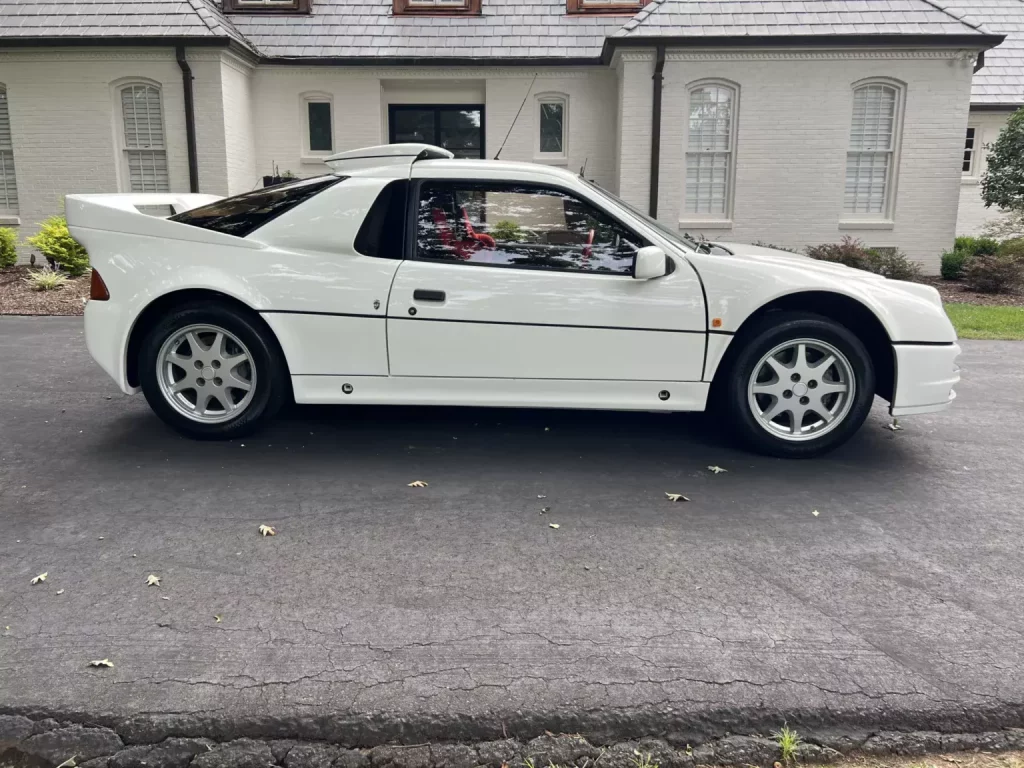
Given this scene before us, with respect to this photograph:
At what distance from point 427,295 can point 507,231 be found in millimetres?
626

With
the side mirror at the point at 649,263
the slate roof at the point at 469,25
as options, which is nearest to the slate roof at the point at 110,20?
the slate roof at the point at 469,25

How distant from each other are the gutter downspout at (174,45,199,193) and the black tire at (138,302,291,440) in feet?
34.8

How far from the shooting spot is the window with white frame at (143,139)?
48.8 ft

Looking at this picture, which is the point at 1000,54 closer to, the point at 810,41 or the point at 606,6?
the point at 810,41

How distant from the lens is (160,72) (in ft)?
47.6

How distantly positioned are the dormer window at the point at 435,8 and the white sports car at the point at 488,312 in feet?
41.5

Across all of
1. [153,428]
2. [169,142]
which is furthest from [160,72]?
[153,428]

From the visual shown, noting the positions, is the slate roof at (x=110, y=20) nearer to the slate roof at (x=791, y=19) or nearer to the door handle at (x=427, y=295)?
the slate roof at (x=791, y=19)

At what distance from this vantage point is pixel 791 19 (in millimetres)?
14406

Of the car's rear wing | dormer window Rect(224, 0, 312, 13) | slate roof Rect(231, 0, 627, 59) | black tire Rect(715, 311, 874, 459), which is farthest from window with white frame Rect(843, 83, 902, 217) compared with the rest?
the car's rear wing

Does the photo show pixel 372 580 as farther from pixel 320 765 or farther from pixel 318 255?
pixel 318 255

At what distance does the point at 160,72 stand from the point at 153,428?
37.1ft

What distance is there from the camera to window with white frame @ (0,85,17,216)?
15.2 meters

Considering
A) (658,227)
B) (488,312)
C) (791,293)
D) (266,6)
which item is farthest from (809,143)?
(488,312)
